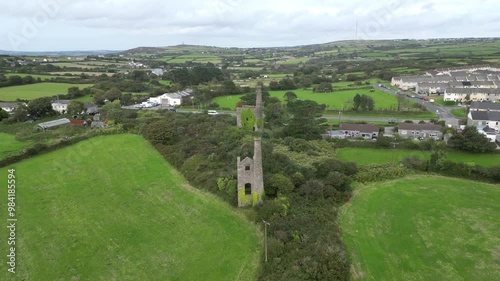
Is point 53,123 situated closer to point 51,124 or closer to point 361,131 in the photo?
point 51,124

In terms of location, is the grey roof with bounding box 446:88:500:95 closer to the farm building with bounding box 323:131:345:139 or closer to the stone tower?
the farm building with bounding box 323:131:345:139

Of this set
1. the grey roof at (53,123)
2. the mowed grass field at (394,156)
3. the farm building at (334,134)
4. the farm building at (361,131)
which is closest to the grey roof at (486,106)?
the mowed grass field at (394,156)

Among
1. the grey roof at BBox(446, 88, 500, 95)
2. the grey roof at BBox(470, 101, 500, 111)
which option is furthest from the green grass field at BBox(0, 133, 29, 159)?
the grey roof at BBox(446, 88, 500, 95)

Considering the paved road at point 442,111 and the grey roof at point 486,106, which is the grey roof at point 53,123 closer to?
the paved road at point 442,111

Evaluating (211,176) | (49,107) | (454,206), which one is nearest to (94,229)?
(211,176)

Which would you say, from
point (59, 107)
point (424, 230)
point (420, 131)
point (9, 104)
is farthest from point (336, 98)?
point (9, 104)
